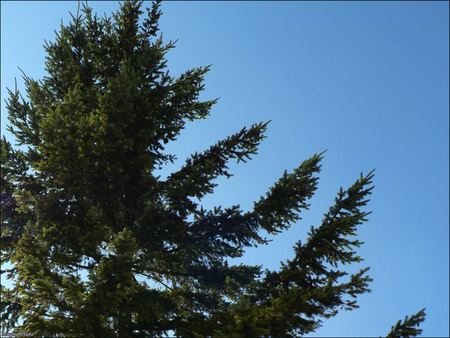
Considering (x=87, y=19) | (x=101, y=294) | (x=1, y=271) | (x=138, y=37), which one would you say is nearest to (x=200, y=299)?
(x=101, y=294)

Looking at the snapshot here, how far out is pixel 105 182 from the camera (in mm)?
11961

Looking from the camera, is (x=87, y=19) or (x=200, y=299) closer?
(x=200, y=299)

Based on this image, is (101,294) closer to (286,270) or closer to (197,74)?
(286,270)

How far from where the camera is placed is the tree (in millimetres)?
8898

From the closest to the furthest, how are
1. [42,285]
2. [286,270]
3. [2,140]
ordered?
1. [42,285]
2. [286,270]
3. [2,140]

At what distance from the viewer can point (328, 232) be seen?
29.6 ft

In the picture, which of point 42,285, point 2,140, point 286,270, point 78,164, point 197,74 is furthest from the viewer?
point 197,74

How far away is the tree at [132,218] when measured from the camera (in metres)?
8.90

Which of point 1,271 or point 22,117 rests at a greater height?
point 22,117

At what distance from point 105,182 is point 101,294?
12.6 ft

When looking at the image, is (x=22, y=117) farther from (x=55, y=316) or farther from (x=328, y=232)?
(x=328, y=232)

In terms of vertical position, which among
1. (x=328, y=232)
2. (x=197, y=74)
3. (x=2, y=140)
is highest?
(x=197, y=74)

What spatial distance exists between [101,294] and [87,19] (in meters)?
9.66

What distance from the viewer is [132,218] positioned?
1190 centimetres
